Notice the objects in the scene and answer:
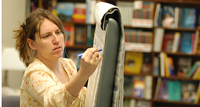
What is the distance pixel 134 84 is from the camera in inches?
145

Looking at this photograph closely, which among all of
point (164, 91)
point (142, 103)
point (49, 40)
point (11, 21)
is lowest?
point (142, 103)

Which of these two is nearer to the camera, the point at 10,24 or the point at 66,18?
the point at 10,24

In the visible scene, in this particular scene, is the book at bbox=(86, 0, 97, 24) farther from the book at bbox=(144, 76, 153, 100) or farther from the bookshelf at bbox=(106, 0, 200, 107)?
the book at bbox=(144, 76, 153, 100)

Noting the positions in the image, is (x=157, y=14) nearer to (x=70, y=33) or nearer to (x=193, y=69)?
(x=193, y=69)

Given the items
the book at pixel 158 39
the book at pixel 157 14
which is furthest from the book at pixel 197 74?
the book at pixel 157 14

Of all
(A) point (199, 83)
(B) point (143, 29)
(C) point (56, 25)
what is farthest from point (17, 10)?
(A) point (199, 83)

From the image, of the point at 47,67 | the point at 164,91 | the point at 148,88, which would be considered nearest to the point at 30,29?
the point at 47,67

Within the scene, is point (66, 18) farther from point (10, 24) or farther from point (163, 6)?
point (163, 6)

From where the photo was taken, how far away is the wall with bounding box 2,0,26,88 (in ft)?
8.96

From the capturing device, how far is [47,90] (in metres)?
0.93

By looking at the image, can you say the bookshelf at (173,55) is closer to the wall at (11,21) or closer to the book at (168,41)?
the book at (168,41)

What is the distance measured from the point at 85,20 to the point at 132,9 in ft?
2.26

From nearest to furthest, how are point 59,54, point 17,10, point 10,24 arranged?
point 59,54, point 10,24, point 17,10

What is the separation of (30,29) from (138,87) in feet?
9.05
